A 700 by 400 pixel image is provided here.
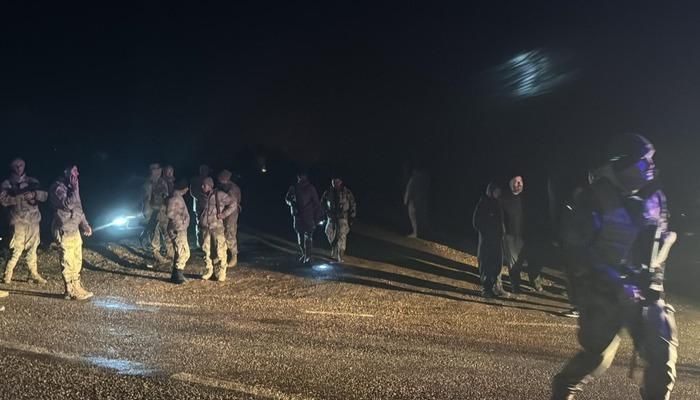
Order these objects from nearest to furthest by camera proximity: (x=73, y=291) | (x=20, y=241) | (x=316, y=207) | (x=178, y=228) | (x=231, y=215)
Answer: (x=73, y=291) < (x=20, y=241) < (x=178, y=228) < (x=231, y=215) < (x=316, y=207)

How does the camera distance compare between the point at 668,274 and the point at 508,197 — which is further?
the point at 668,274

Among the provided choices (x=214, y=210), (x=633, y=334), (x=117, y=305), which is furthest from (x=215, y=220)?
(x=633, y=334)

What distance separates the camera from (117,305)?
9.20 m

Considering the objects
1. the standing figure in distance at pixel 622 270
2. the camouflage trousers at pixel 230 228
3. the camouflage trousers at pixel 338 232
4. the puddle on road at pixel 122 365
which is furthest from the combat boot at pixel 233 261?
the standing figure in distance at pixel 622 270

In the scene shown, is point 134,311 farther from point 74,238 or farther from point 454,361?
point 454,361

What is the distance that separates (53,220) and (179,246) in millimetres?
2284

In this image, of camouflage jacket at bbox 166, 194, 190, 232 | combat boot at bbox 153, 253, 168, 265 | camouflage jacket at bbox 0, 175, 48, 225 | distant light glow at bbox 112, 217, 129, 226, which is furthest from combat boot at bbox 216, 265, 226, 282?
distant light glow at bbox 112, 217, 129, 226

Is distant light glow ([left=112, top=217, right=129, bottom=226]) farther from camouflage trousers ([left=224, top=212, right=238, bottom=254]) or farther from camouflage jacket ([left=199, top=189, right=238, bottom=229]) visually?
camouflage jacket ([left=199, top=189, right=238, bottom=229])

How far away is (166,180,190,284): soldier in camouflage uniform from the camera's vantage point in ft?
35.6

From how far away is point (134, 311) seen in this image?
346 inches

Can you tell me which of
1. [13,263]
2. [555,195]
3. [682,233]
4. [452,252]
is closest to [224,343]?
[13,263]

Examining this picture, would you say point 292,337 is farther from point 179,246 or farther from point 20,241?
point 20,241

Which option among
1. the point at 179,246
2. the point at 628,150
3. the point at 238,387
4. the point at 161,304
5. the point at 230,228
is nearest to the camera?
the point at 628,150

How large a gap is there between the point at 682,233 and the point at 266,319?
12.6 m
